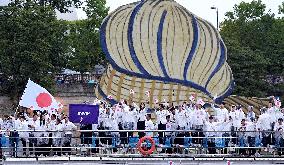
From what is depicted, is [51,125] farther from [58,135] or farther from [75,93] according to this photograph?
[75,93]

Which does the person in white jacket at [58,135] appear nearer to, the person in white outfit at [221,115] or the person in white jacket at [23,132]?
the person in white jacket at [23,132]

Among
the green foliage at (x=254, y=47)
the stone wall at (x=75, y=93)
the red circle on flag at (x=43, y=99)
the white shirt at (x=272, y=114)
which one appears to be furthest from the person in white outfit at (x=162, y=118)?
the green foliage at (x=254, y=47)

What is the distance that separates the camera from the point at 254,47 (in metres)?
61.9

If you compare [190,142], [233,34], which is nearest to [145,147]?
[190,142]

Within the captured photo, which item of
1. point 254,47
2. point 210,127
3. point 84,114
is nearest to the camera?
point 84,114

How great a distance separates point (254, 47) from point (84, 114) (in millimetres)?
34721

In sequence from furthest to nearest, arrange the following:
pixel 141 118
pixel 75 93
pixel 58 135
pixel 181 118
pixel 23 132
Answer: pixel 75 93 → pixel 141 118 → pixel 181 118 → pixel 58 135 → pixel 23 132

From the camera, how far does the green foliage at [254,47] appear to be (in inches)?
2251

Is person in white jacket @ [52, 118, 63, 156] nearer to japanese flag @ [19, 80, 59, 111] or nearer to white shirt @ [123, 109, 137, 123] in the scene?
japanese flag @ [19, 80, 59, 111]

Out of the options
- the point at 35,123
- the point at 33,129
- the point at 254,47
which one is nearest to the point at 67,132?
the point at 33,129

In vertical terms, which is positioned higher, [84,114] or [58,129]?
[84,114]

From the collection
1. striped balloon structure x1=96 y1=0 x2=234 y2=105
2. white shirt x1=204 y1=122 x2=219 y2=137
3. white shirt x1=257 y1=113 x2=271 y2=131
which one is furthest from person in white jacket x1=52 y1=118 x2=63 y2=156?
striped balloon structure x1=96 y1=0 x2=234 y2=105

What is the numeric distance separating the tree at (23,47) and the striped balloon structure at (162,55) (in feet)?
33.6

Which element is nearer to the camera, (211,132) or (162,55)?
(211,132)
